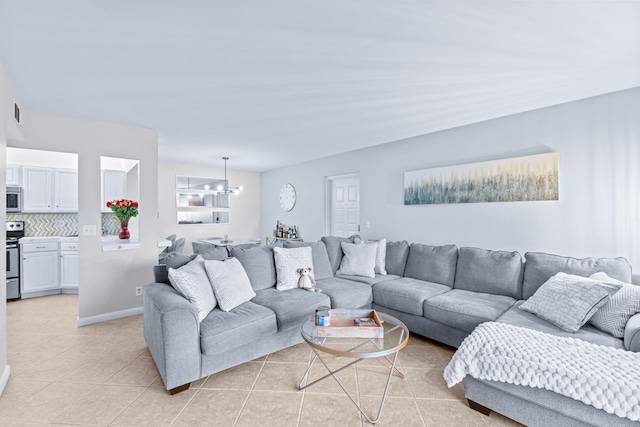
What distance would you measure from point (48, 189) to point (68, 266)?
4.05ft

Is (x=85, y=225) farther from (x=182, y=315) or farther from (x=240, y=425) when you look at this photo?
(x=240, y=425)

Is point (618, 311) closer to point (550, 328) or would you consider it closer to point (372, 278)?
point (550, 328)

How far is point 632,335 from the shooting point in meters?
1.81

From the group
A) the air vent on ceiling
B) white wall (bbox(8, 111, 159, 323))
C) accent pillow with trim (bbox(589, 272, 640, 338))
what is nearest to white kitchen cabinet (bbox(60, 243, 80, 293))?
white wall (bbox(8, 111, 159, 323))

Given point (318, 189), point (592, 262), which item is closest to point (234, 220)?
point (318, 189)

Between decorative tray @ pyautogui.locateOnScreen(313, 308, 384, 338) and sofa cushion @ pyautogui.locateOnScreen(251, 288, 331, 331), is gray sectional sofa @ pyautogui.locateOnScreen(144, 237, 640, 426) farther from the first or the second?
decorative tray @ pyautogui.locateOnScreen(313, 308, 384, 338)

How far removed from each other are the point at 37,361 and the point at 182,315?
160 cm

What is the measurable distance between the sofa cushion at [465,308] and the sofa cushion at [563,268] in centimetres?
24

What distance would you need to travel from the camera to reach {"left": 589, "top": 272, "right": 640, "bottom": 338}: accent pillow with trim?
1990mm

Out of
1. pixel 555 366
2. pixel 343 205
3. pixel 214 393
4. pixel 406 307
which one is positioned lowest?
pixel 214 393

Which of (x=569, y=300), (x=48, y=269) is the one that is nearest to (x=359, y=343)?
(x=569, y=300)

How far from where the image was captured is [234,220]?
7195 mm

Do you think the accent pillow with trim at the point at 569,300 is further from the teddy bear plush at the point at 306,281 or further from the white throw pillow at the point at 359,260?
the teddy bear plush at the point at 306,281

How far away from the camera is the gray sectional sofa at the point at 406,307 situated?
1834 mm
